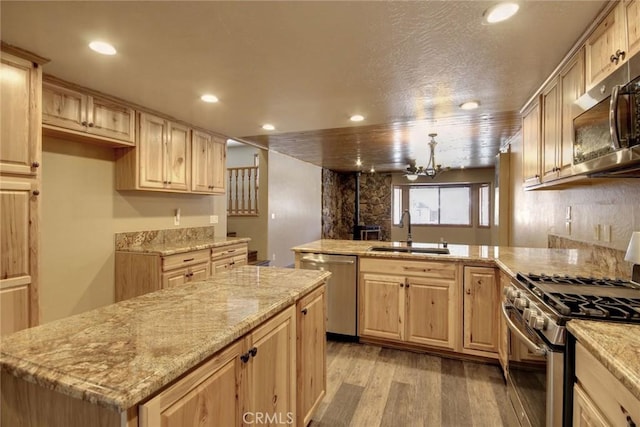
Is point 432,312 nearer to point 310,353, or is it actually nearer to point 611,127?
point 310,353

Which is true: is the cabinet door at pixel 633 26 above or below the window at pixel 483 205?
above

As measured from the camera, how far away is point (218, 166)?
4.18 m

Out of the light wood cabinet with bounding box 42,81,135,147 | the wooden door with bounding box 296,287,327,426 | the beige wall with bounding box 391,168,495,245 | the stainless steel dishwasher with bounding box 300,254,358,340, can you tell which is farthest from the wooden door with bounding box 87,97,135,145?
the beige wall with bounding box 391,168,495,245

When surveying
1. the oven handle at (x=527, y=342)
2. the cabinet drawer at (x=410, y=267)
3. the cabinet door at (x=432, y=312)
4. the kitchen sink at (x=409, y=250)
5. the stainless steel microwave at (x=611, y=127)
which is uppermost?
the stainless steel microwave at (x=611, y=127)

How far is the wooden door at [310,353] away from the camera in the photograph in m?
1.65

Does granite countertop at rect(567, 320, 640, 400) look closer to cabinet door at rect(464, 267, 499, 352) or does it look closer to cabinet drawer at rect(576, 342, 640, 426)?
cabinet drawer at rect(576, 342, 640, 426)

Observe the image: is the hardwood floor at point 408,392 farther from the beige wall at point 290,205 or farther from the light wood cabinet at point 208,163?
the beige wall at point 290,205

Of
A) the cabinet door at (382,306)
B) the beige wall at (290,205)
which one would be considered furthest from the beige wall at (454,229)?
the cabinet door at (382,306)

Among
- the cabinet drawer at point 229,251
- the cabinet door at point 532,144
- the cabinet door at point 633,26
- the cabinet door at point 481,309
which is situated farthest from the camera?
the cabinet drawer at point 229,251

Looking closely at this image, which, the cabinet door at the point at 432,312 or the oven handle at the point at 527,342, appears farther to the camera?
the cabinet door at the point at 432,312

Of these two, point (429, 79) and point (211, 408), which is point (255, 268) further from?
point (429, 79)

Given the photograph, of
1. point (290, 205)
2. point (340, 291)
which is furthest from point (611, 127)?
point (290, 205)

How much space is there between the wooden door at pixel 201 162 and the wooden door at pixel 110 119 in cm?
82

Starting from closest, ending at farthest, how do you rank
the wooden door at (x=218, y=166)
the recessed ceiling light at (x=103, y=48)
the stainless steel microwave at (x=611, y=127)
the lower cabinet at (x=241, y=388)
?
the lower cabinet at (x=241, y=388) < the stainless steel microwave at (x=611, y=127) < the recessed ceiling light at (x=103, y=48) < the wooden door at (x=218, y=166)
